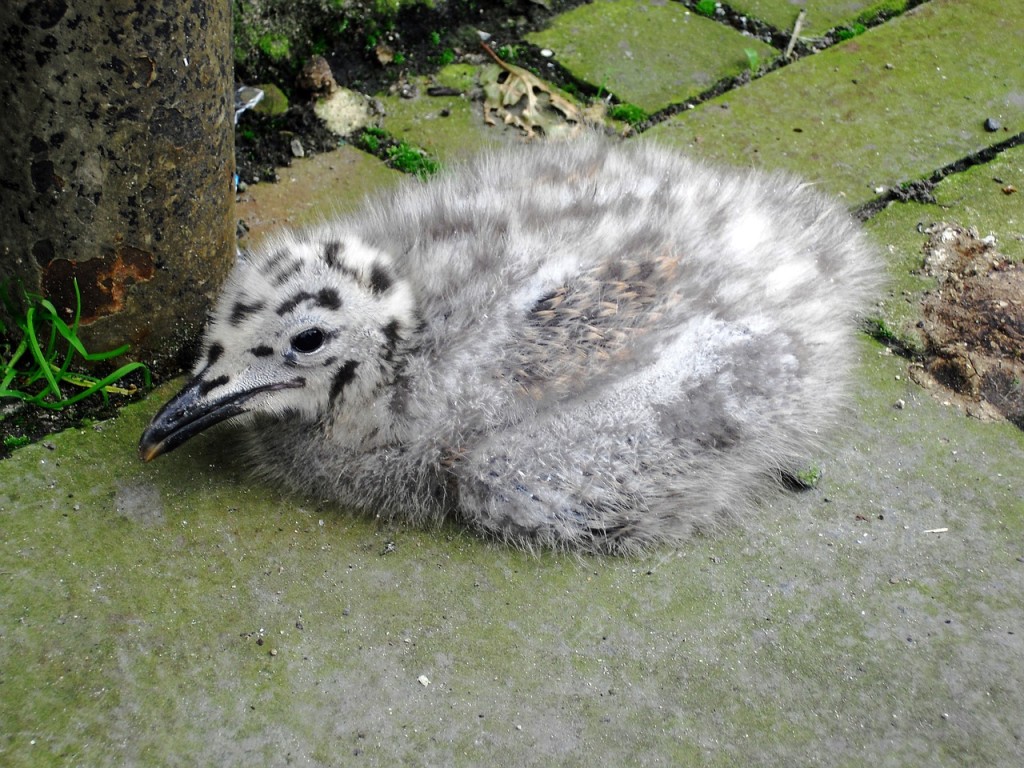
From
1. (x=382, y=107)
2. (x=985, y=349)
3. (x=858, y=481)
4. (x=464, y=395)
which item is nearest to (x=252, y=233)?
(x=382, y=107)

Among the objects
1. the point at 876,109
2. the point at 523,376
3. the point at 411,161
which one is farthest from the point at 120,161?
the point at 876,109

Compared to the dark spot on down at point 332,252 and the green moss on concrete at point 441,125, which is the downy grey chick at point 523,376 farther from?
the green moss on concrete at point 441,125

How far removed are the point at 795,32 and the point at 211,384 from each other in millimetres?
2644

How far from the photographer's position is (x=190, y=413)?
213 cm

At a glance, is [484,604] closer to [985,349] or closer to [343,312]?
[343,312]

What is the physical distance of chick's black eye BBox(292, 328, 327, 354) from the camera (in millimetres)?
2191

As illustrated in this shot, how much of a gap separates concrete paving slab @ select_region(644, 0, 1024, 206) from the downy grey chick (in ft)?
3.27

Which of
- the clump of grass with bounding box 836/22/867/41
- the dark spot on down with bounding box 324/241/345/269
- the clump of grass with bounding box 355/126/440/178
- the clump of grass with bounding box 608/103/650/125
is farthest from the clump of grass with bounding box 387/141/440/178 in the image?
the clump of grass with bounding box 836/22/867/41

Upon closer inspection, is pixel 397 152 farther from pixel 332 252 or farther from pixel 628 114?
pixel 332 252

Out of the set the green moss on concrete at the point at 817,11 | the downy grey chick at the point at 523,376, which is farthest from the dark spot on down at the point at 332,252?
the green moss on concrete at the point at 817,11

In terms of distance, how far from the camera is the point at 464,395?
2.20 meters

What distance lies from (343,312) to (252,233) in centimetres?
82

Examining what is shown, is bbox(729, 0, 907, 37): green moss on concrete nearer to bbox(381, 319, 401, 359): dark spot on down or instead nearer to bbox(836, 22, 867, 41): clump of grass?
bbox(836, 22, 867, 41): clump of grass

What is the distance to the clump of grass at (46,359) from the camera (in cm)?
224
